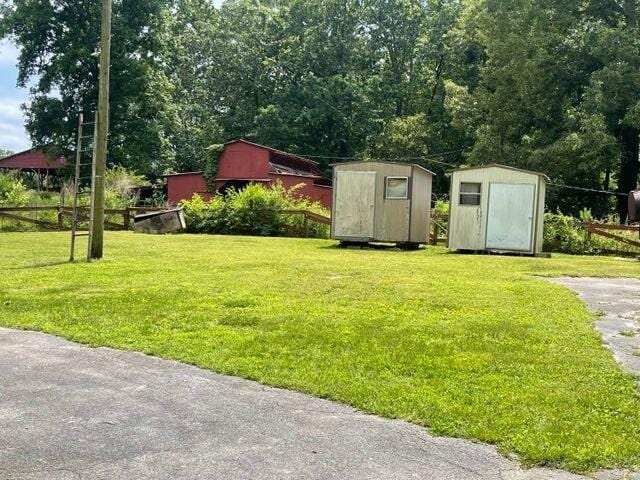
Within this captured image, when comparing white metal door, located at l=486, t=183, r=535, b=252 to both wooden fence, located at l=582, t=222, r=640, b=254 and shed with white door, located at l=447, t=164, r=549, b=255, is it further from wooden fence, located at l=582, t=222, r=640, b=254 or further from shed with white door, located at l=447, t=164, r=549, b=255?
wooden fence, located at l=582, t=222, r=640, b=254

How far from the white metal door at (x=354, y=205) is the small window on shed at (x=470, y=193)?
2351mm

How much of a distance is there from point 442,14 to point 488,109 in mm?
11938

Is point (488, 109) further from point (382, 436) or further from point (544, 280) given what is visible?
point (382, 436)

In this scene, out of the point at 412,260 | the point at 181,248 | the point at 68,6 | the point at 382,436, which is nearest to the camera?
the point at 382,436

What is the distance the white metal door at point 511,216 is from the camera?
15.5m

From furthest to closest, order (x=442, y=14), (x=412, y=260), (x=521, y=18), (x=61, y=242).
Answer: (x=442, y=14) → (x=521, y=18) → (x=61, y=242) → (x=412, y=260)

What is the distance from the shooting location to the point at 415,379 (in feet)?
13.7

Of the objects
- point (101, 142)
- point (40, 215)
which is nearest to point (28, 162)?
point (40, 215)

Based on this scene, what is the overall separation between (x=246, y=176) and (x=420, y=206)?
14.9 metres

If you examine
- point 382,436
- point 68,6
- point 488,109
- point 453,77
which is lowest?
point 382,436

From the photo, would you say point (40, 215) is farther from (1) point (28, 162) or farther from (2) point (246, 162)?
(1) point (28, 162)

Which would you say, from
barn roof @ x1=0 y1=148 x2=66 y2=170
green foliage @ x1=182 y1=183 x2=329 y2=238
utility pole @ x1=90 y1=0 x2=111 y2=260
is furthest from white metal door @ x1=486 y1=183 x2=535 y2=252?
barn roof @ x1=0 y1=148 x2=66 y2=170

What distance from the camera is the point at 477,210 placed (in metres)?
15.8

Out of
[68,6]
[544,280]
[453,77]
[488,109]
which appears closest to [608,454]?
[544,280]
